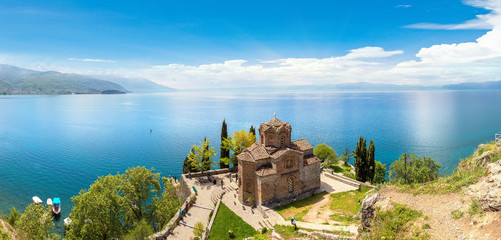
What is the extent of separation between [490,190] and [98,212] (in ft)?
100

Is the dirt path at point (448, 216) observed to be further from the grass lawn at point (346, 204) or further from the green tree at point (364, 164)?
the green tree at point (364, 164)

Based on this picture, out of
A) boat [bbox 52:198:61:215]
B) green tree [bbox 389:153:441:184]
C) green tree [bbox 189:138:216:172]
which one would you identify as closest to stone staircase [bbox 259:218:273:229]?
green tree [bbox 189:138:216:172]

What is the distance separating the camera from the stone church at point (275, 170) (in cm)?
3041

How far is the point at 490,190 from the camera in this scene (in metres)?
12.9

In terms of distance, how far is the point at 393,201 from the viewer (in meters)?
16.5

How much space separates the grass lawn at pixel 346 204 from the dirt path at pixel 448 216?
26.3 ft

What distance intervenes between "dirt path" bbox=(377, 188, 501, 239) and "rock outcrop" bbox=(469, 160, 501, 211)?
441 millimetres

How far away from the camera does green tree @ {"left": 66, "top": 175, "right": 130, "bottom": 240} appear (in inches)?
960

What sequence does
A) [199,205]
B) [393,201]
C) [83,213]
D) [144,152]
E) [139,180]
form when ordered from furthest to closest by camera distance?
[144,152] < [199,205] < [139,180] < [83,213] < [393,201]

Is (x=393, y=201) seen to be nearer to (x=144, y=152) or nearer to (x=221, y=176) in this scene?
(x=221, y=176)

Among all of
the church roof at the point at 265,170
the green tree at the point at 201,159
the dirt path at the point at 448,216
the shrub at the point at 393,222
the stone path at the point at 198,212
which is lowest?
the stone path at the point at 198,212

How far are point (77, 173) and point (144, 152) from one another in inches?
687

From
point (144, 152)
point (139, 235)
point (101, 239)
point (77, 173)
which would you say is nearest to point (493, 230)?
point (139, 235)

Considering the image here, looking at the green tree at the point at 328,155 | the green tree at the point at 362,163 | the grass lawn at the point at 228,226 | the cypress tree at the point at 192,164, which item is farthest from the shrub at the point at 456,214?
the cypress tree at the point at 192,164
